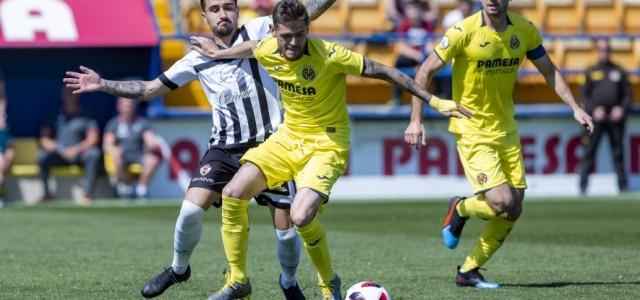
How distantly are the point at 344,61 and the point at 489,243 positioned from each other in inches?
85.5

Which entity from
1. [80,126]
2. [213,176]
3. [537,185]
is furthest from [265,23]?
[537,185]

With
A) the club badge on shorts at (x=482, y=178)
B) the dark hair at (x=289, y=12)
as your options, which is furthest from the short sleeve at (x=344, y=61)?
the club badge on shorts at (x=482, y=178)

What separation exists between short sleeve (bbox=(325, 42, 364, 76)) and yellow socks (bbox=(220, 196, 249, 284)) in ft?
3.18

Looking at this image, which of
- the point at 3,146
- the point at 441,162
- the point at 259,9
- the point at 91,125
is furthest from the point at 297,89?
the point at 441,162

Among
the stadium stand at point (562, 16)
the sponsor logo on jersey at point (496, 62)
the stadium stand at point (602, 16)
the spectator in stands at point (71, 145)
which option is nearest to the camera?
the sponsor logo on jersey at point (496, 62)

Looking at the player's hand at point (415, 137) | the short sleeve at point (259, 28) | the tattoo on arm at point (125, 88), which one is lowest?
the player's hand at point (415, 137)

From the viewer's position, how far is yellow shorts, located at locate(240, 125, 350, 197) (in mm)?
7426

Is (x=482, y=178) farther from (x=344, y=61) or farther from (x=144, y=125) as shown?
(x=144, y=125)

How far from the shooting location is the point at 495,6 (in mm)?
8703

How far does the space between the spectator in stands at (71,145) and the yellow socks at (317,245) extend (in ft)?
39.0

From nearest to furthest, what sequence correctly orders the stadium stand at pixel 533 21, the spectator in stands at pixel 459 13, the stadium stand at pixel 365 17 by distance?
the spectator in stands at pixel 459 13, the stadium stand at pixel 533 21, the stadium stand at pixel 365 17

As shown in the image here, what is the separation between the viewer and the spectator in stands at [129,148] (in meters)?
19.2

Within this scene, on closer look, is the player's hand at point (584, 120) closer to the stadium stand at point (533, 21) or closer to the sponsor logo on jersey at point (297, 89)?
the sponsor logo on jersey at point (297, 89)

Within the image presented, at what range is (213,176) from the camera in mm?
7820
